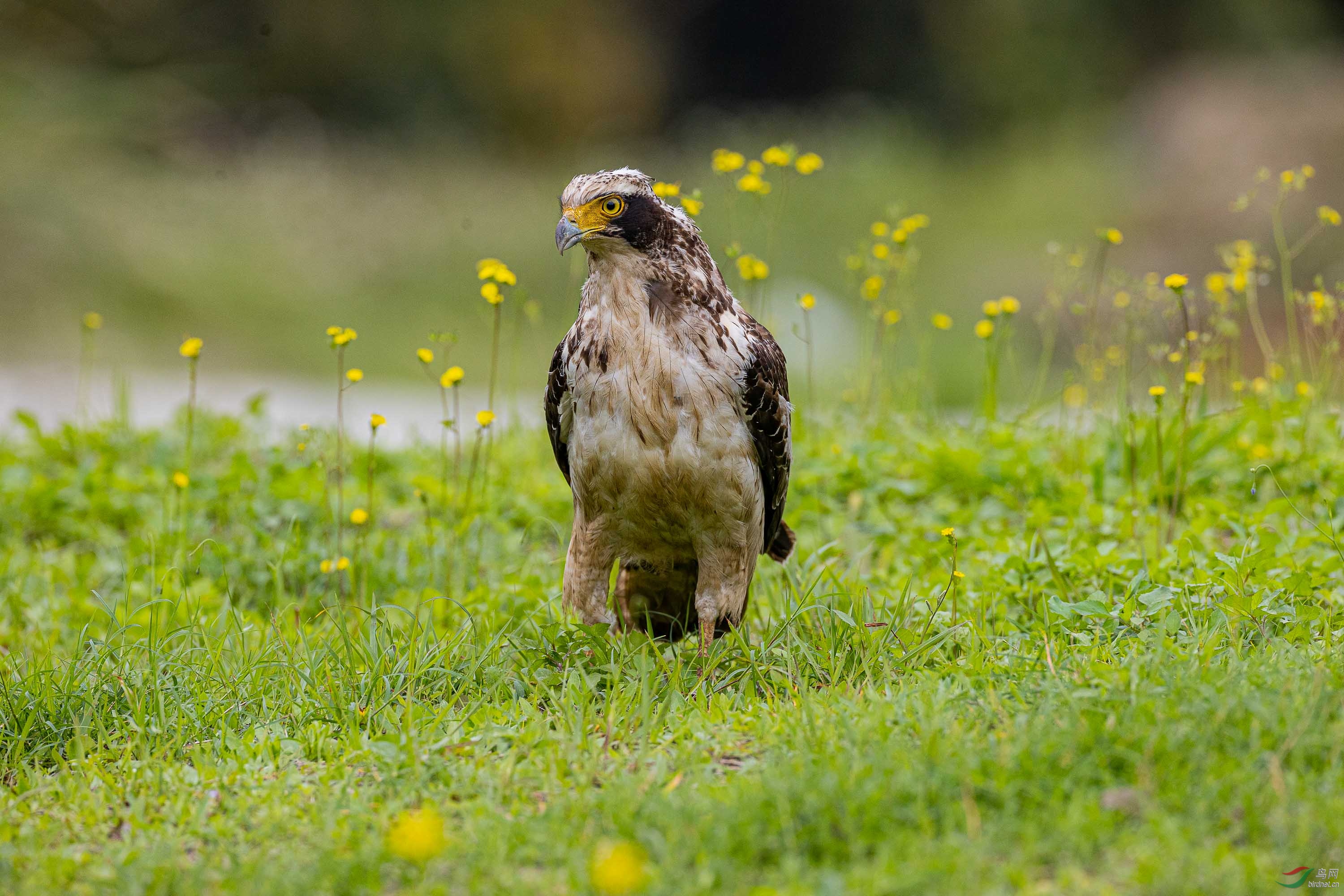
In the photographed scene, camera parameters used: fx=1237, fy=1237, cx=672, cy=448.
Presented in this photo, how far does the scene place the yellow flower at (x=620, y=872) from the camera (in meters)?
2.06

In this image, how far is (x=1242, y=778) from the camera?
8.21 feet

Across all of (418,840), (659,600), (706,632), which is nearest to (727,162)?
(659,600)

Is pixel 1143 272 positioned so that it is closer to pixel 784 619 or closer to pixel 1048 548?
pixel 1048 548

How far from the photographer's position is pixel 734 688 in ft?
11.6

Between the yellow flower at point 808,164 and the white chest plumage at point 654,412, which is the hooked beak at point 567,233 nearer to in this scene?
the white chest plumage at point 654,412

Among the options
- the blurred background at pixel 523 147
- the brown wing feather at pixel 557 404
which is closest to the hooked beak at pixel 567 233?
the brown wing feather at pixel 557 404

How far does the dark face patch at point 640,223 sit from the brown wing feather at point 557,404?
39cm

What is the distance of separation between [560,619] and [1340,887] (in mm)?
2438

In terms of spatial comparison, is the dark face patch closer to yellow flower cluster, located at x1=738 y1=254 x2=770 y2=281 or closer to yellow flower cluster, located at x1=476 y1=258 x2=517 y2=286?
yellow flower cluster, located at x1=476 y1=258 x2=517 y2=286

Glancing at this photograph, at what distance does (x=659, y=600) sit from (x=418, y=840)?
205 centimetres

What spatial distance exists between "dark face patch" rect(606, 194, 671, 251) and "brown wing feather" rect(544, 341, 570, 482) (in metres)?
0.39

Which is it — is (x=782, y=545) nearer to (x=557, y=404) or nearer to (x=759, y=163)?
(x=557, y=404)

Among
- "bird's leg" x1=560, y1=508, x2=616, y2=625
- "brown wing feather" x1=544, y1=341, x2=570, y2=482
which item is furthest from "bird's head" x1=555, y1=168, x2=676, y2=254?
"bird's leg" x1=560, y1=508, x2=616, y2=625

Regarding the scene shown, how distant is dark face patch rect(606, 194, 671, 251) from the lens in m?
3.53
